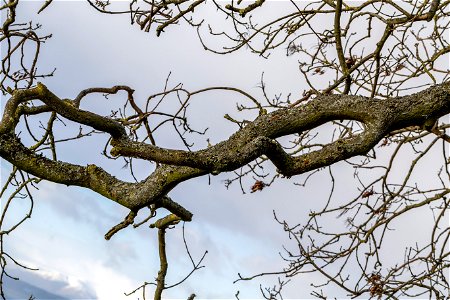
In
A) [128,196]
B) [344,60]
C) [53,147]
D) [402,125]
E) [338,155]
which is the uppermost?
[344,60]

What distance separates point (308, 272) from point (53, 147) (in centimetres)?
191

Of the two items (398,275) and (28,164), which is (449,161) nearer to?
(398,275)

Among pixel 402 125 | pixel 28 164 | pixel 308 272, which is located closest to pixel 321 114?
pixel 402 125

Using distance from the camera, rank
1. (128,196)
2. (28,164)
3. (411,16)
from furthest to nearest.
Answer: (411,16) → (28,164) → (128,196)

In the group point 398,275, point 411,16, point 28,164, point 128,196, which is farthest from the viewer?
point 398,275

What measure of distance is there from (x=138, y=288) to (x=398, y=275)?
5.86 ft

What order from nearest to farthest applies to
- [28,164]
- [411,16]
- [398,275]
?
[28,164], [411,16], [398,275]

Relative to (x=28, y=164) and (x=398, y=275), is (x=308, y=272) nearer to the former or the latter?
(x=398, y=275)

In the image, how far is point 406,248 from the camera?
4.00m

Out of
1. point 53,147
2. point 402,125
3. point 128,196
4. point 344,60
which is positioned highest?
point 344,60

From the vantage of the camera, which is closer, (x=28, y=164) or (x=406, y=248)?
(x=28, y=164)

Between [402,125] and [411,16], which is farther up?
[411,16]


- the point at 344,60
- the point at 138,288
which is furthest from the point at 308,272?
the point at 344,60

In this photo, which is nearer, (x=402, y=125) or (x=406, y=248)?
(x=402, y=125)
